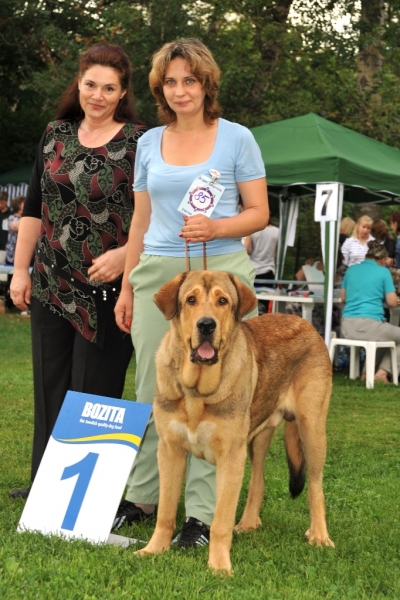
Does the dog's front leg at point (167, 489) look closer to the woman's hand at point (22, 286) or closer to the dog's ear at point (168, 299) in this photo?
the dog's ear at point (168, 299)

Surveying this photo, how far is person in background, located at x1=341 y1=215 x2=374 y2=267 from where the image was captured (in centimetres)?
1349

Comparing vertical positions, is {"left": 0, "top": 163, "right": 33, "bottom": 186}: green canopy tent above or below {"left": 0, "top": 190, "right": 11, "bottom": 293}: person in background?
above

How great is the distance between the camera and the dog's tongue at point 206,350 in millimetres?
3817

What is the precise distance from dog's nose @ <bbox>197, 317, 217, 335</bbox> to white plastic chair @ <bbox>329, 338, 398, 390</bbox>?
7.13 m

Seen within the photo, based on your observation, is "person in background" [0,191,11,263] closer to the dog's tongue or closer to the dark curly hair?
the dark curly hair

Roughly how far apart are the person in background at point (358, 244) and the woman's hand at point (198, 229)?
960 cm

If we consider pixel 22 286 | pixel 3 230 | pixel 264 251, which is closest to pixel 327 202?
pixel 264 251

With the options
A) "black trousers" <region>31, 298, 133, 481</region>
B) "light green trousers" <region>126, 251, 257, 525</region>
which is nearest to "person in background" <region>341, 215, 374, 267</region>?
"black trousers" <region>31, 298, 133, 481</region>

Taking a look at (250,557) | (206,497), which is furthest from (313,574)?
(206,497)

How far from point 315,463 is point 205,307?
52.2 inches

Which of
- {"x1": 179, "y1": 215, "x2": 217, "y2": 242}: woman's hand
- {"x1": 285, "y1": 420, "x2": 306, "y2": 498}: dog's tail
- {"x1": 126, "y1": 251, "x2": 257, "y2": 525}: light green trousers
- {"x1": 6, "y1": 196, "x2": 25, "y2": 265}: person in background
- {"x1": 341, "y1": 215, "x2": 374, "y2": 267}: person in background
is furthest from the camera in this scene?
{"x1": 6, "y1": 196, "x2": 25, "y2": 265}: person in background

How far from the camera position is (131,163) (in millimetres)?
4805

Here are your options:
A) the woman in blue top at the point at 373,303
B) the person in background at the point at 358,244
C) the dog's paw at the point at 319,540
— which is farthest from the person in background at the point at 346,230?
the dog's paw at the point at 319,540

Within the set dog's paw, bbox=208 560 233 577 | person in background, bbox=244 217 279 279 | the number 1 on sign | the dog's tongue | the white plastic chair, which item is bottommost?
the white plastic chair
